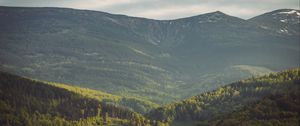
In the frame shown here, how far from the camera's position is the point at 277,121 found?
160 m

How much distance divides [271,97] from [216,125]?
29.3 meters

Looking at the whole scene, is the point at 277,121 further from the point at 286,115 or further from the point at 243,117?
the point at 243,117

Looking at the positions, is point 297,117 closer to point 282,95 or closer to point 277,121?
point 277,121

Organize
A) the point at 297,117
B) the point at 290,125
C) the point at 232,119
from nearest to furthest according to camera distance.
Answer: the point at 290,125, the point at 297,117, the point at 232,119

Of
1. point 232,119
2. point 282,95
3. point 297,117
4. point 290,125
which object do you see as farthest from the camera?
point 282,95

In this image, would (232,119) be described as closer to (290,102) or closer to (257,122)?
(257,122)

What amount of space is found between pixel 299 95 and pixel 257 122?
83.8 ft

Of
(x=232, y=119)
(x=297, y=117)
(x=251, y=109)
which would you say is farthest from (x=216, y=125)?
(x=297, y=117)

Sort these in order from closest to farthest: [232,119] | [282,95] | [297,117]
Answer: [297,117], [232,119], [282,95]

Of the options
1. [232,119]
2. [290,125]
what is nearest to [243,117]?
[232,119]

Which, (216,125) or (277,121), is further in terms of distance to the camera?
(216,125)

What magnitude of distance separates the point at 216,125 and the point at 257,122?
1560 centimetres

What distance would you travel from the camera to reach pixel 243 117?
579 ft

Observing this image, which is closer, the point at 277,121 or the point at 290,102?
the point at 277,121
